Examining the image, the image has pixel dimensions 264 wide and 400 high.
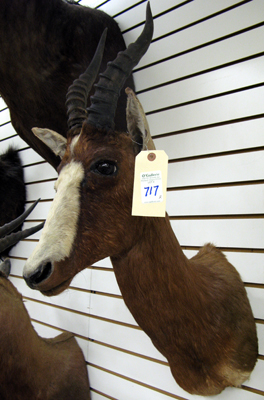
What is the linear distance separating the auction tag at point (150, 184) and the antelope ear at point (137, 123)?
0.18 ft

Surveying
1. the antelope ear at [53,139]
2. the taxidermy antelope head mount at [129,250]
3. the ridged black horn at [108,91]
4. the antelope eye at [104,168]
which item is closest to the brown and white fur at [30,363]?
the taxidermy antelope head mount at [129,250]

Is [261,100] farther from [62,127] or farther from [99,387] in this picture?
[99,387]

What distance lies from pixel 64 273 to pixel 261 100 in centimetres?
106

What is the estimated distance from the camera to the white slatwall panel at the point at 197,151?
1.21 m

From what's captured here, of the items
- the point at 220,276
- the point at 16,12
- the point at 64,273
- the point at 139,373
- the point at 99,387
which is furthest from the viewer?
the point at 99,387

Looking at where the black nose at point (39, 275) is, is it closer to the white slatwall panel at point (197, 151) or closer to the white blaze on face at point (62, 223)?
the white blaze on face at point (62, 223)

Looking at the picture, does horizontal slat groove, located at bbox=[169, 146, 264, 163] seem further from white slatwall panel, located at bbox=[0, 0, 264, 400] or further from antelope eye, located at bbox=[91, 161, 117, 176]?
antelope eye, located at bbox=[91, 161, 117, 176]

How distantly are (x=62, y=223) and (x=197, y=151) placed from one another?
832mm

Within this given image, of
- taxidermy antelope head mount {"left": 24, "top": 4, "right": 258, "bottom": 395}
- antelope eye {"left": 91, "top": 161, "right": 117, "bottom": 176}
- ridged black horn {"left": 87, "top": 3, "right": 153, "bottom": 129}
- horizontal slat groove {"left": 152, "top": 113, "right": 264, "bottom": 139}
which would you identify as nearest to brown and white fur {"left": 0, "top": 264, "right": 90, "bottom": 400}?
taxidermy antelope head mount {"left": 24, "top": 4, "right": 258, "bottom": 395}

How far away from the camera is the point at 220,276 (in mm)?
1140

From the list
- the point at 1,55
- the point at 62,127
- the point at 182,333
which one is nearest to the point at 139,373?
the point at 182,333

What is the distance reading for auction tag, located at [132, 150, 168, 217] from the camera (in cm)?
85

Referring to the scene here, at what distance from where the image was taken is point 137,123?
889mm

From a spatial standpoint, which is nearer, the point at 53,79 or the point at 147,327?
the point at 147,327
